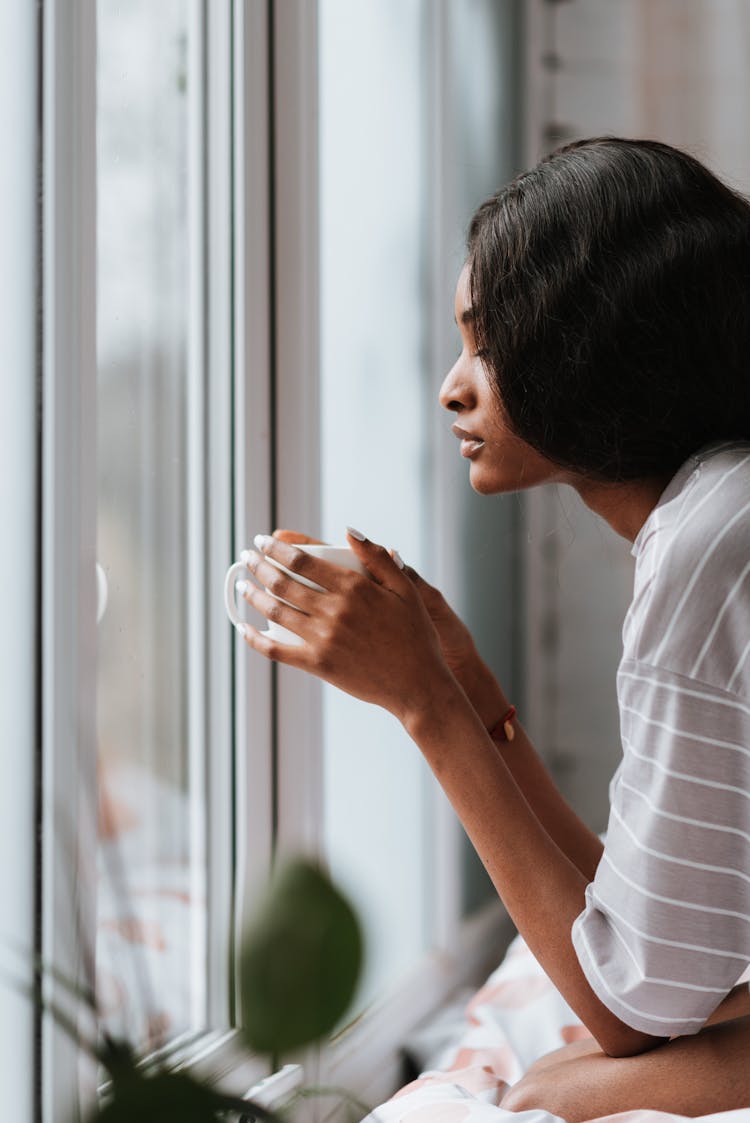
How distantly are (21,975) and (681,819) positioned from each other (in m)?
0.45

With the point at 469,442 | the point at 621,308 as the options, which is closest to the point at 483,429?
the point at 469,442

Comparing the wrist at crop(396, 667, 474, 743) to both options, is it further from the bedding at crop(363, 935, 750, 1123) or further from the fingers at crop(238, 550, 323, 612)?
the bedding at crop(363, 935, 750, 1123)

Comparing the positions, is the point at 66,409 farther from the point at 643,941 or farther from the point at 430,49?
the point at 430,49

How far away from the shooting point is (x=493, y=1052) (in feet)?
3.50

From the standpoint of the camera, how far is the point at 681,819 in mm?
699

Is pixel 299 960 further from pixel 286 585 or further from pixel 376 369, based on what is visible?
pixel 376 369

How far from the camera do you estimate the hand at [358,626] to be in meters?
0.73

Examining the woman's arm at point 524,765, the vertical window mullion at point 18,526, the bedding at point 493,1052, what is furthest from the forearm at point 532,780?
the vertical window mullion at point 18,526

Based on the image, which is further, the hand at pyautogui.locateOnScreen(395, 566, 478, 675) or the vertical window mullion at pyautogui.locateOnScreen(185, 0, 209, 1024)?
the vertical window mullion at pyautogui.locateOnScreen(185, 0, 209, 1024)

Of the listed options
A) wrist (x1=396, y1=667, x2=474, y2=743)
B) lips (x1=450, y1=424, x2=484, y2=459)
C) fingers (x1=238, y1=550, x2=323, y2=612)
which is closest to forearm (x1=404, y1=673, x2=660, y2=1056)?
wrist (x1=396, y1=667, x2=474, y2=743)

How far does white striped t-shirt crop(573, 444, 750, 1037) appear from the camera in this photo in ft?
2.29

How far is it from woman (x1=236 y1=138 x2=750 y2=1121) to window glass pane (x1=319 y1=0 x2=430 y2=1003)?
522mm

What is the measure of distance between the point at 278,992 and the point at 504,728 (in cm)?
70

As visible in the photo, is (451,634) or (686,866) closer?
(686,866)
